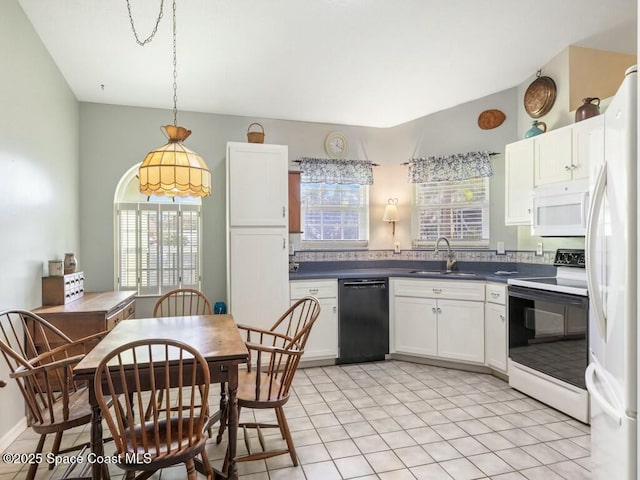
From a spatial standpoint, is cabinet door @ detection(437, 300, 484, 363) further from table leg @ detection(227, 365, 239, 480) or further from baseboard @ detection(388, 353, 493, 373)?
table leg @ detection(227, 365, 239, 480)

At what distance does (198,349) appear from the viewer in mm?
1979

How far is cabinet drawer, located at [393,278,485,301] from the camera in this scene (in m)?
3.75

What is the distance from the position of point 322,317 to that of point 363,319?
0.43 metres

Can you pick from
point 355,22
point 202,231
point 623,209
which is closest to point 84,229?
point 202,231

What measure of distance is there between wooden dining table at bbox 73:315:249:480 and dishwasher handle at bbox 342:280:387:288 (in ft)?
5.42

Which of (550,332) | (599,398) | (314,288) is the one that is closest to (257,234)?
(314,288)

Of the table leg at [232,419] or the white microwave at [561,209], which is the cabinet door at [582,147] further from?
the table leg at [232,419]

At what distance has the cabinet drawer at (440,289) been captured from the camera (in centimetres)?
375

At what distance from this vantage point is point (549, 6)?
117 inches

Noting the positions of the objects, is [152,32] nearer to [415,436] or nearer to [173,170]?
[173,170]

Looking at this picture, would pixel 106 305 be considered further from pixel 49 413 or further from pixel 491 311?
pixel 491 311

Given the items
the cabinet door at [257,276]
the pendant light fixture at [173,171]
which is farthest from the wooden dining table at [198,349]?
the cabinet door at [257,276]

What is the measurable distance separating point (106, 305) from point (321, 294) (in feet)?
6.25

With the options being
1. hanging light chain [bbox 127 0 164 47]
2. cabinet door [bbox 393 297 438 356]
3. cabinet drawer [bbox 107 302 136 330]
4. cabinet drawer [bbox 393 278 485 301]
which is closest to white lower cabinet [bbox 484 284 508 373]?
cabinet drawer [bbox 393 278 485 301]
